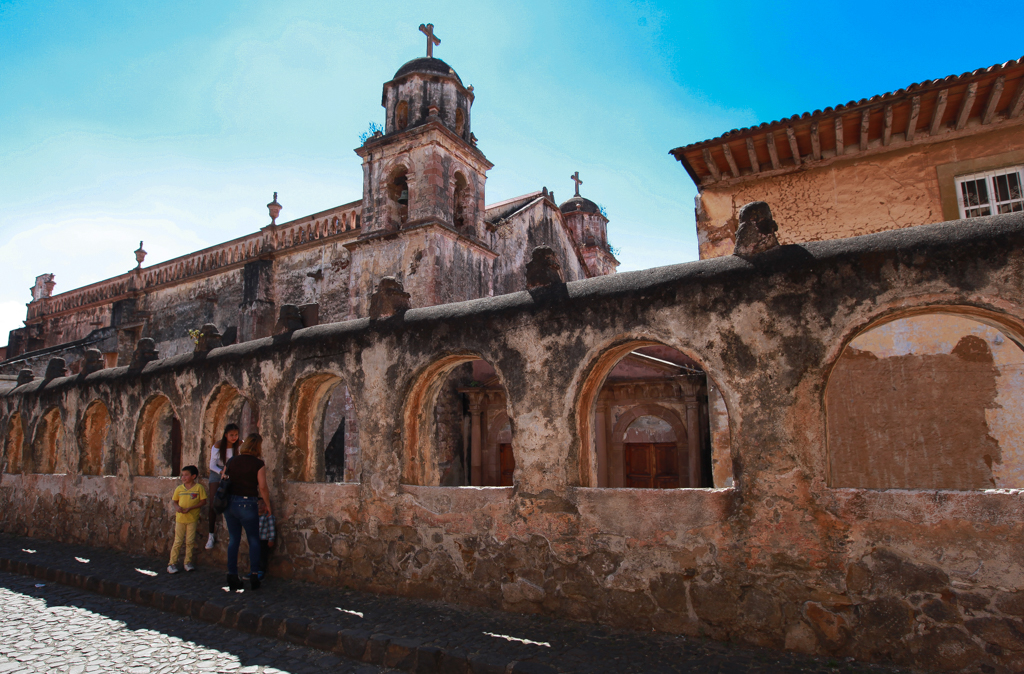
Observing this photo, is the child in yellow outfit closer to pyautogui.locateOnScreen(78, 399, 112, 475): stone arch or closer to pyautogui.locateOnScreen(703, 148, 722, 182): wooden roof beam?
pyautogui.locateOnScreen(78, 399, 112, 475): stone arch

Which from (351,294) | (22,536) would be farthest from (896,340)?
(22,536)

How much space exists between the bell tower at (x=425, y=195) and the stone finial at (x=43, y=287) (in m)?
19.6

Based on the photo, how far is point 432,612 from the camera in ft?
17.7

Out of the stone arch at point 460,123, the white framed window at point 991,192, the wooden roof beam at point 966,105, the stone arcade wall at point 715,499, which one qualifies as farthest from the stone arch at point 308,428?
the stone arch at point 460,123

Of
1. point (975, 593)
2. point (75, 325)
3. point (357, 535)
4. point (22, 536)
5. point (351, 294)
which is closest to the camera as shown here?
point (975, 593)

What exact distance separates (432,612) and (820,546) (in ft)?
10.7

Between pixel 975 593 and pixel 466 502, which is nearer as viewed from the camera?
pixel 975 593

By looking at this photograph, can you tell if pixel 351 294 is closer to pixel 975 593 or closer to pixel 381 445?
pixel 381 445

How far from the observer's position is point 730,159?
8867 mm

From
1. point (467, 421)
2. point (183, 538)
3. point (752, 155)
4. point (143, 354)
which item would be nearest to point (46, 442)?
point (143, 354)

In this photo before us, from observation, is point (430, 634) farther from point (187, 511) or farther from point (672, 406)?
point (672, 406)

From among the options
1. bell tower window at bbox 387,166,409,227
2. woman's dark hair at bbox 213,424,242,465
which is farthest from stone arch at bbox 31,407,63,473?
bell tower window at bbox 387,166,409,227

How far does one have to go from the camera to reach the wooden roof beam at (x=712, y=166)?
8.79m

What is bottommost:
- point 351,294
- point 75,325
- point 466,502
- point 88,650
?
point 88,650
